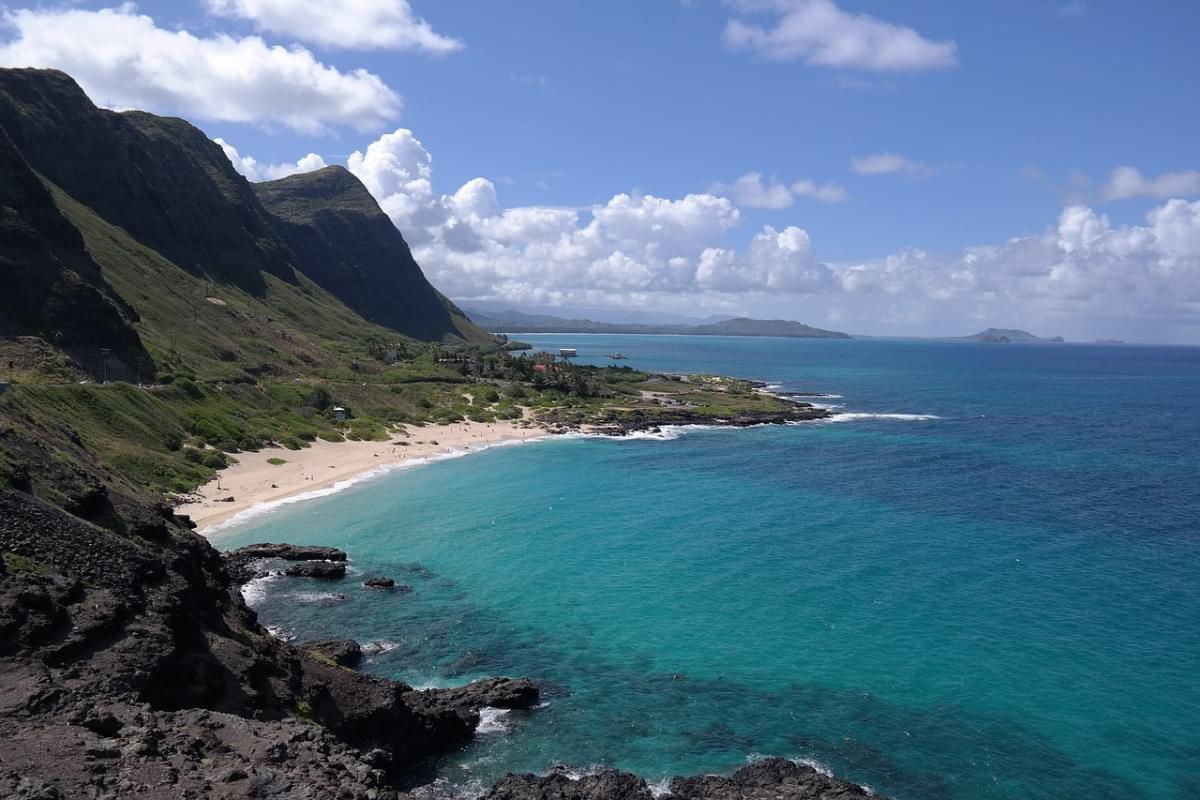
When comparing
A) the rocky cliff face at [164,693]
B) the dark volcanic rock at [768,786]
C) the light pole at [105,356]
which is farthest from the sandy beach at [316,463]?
the dark volcanic rock at [768,786]

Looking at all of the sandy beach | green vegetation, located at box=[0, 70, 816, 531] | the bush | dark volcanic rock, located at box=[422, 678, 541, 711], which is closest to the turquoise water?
dark volcanic rock, located at box=[422, 678, 541, 711]

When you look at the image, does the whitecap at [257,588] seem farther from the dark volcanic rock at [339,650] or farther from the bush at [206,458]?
the bush at [206,458]

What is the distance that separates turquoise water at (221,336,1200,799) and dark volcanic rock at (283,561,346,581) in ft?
6.47

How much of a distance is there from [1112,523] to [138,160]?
198m

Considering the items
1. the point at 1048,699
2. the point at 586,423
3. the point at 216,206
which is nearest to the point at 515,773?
the point at 1048,699

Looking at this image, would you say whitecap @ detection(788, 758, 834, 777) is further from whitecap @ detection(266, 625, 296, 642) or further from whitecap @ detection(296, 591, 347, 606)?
whitecap @ detection(296, 591, 347, 606)

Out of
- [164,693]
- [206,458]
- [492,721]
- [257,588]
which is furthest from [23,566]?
[206,458]

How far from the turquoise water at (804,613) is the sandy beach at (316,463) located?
4.49m

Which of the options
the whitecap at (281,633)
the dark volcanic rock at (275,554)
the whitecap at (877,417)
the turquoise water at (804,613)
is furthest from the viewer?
the whitecap at (877,417)

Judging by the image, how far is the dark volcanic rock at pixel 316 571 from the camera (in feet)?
153

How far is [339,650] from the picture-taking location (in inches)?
1364

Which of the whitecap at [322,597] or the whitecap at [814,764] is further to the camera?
the whitecap at [322,597]

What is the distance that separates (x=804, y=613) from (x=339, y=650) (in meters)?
24.6

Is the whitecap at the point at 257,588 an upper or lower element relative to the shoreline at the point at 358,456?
lower
